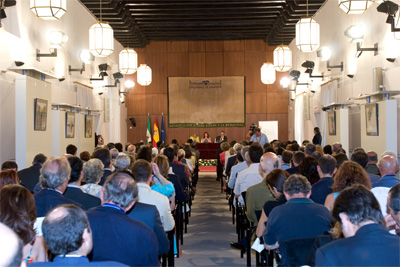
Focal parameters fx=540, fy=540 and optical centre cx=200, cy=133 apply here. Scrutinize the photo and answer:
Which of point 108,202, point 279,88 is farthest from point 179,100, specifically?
point 108,202

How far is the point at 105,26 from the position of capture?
13.0m

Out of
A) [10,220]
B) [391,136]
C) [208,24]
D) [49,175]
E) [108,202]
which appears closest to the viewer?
[10,220]

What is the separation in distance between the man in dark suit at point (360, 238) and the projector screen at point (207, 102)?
68.7ft

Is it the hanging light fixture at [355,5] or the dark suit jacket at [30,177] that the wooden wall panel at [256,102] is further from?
the dark suit jacket at [30,177]

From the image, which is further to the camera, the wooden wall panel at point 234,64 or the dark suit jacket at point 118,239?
the wooden wall panel at point 234,64

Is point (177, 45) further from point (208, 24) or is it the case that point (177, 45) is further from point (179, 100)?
point (208, 24)

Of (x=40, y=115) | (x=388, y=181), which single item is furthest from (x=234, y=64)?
(x=388, y=181)

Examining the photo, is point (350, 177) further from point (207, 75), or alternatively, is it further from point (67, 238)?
point (207, 75)

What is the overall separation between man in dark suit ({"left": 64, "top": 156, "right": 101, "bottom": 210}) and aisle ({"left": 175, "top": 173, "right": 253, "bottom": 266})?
2.20 meters

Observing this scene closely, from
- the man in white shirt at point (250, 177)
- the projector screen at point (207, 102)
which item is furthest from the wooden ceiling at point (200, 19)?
the man in white shirt at point (250, 177)

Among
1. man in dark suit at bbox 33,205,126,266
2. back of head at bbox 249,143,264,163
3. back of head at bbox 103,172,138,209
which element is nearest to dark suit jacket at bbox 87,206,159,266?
back of head at bbox 103,172,138,209

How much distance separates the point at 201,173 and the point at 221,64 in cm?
593

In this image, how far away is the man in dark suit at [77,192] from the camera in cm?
490

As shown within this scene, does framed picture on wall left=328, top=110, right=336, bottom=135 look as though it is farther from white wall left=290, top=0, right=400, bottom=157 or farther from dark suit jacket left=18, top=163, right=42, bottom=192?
dark suit jacket left=18, top=163, right=42, bottom=192
